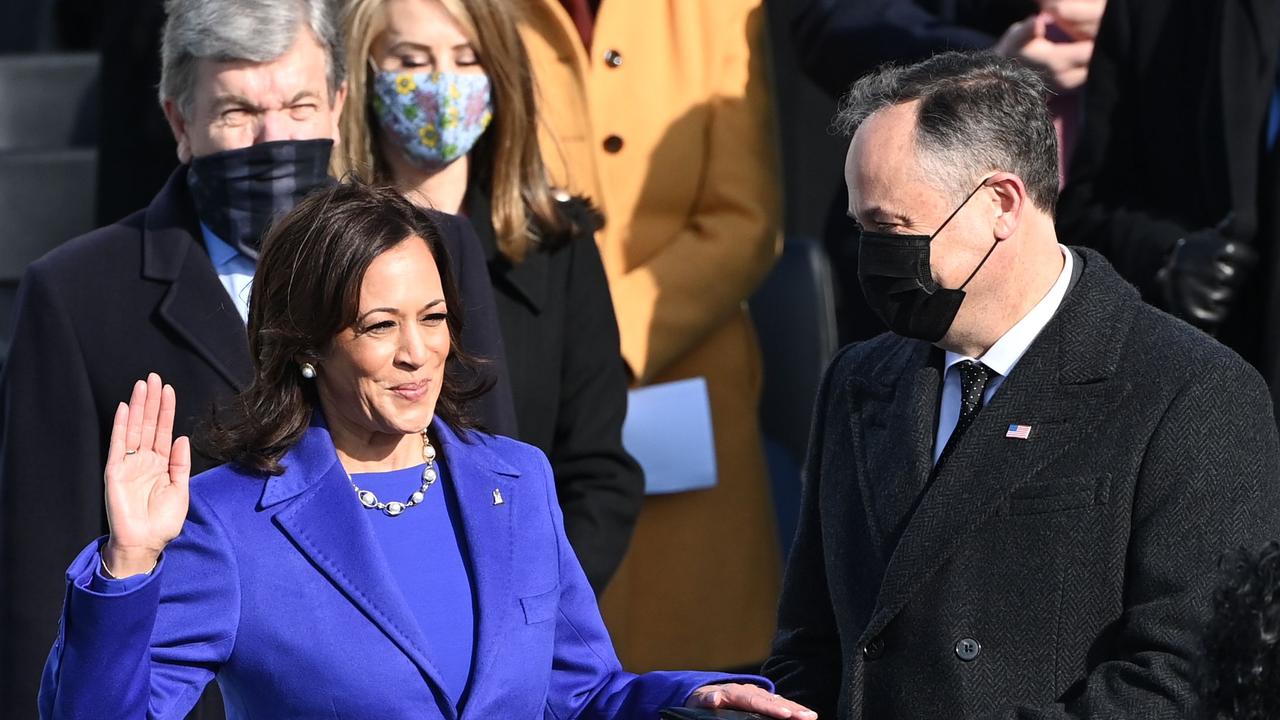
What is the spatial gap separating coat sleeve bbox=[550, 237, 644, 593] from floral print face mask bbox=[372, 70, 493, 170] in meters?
0.36

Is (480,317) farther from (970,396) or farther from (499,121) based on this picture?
(970,396)

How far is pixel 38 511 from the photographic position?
3.52 metres

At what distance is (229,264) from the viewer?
3777 millimetres

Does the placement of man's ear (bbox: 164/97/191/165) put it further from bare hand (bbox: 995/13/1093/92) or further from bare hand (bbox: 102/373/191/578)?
bare hand (bbox: 995/13/1093/92)

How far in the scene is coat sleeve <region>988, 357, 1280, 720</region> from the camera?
2.83 meters

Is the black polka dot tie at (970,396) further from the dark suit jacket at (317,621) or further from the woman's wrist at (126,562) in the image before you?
the woman's wrist at (126,562)

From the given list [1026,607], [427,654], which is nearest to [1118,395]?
[1026,607]

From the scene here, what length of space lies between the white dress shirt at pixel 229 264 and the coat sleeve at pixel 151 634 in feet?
3.05

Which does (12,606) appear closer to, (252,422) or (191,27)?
(252,422)

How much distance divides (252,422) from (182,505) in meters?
0.32

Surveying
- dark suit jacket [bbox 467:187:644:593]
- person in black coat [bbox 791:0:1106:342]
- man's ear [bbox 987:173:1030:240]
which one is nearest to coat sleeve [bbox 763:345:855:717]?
→ man's ear [bbox 987:173:1030:240]

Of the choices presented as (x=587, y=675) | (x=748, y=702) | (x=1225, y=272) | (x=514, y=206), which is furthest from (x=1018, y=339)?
(x=514, y=206)

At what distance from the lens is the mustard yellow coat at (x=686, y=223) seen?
186 inches

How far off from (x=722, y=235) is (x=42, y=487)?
1837 mm
